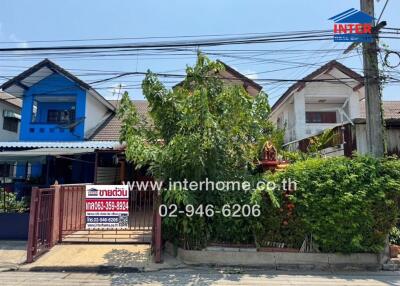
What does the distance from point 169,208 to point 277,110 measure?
51.0ft

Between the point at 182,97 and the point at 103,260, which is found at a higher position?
the point at 182,97

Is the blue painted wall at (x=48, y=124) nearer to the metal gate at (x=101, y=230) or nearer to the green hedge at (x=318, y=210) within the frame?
the metal gate at (x=101, y=230)

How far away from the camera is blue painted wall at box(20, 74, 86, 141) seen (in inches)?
619

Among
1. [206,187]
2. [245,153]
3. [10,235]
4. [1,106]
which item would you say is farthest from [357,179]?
[1,106]

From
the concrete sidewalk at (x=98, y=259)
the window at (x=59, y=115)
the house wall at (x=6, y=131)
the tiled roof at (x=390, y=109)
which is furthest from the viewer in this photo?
the house wall at (x=6, y=131)

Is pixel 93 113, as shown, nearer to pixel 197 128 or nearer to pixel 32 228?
pixel 32 228

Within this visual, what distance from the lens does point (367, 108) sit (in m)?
8.28

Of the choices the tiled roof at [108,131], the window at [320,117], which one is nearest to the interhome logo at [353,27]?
the tiled roof at [108,131]

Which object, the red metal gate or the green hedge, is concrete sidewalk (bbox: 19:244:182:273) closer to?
the red metal gate

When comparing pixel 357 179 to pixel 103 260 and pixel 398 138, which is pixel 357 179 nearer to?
pixel 398 138

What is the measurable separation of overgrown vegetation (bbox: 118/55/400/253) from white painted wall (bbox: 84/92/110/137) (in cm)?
856

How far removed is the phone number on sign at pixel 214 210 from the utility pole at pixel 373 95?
Answer: 3.25 meters

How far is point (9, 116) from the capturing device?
19.0m

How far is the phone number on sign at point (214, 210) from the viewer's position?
307 inches
